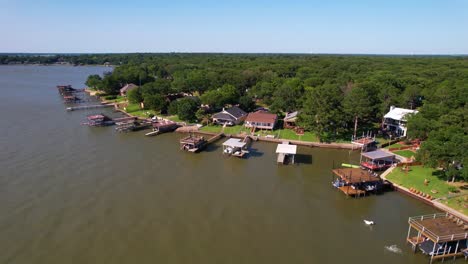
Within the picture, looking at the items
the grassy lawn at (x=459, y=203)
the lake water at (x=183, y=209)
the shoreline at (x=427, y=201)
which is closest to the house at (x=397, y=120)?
the lake water at (x=183, y=209)

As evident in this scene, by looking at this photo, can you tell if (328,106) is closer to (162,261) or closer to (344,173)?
(344,173)

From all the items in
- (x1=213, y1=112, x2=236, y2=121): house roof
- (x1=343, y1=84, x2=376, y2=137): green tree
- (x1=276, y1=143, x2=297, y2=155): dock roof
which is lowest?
(x1=276, y1=143, x2=297, y2=155): dock roof

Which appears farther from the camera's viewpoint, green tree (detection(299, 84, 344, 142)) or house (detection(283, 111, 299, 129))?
house (detection(283, 111, 299, 129))

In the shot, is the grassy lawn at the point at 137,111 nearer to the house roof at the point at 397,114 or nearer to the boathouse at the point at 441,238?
the house roof at the point at 397,114

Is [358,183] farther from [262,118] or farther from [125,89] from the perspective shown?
[125,89]

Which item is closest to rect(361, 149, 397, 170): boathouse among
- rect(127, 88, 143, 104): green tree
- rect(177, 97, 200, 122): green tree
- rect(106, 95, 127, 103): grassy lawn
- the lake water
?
the lake water

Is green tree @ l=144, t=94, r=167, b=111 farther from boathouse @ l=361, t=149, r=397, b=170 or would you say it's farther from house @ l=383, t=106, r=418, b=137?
house @ l=383, t=106, r=418, b=137
